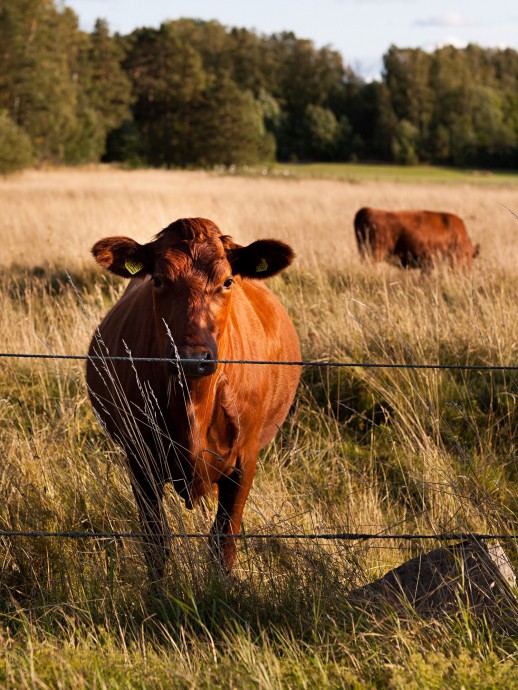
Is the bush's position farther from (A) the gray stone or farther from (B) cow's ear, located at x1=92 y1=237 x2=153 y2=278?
(A) the gray stone

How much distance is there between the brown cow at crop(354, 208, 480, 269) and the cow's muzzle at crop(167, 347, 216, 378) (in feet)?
34.3

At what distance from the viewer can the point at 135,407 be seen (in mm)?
3957

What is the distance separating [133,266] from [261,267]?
24.2 inches

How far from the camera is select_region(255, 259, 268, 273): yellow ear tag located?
13.5ft

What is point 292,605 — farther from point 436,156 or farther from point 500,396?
point 436,156

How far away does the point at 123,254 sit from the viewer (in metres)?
4.02

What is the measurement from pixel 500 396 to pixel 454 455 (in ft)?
2.88

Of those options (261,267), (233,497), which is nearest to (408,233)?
(261,267)

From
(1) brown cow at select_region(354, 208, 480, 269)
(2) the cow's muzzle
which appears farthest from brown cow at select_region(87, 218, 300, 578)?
(1) brown cow at select_region(354, 208, 480, 269)

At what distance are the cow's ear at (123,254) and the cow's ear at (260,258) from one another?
0.40 m

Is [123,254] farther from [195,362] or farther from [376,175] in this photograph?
[376,175]

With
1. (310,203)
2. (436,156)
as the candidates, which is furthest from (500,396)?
(436,156)

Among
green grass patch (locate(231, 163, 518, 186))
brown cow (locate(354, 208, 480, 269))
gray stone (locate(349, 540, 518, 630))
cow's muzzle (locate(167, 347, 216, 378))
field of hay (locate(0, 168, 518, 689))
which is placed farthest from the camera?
green grass patch (locate(231, 163, 518, 186))

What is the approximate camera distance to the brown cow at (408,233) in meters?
13.7
